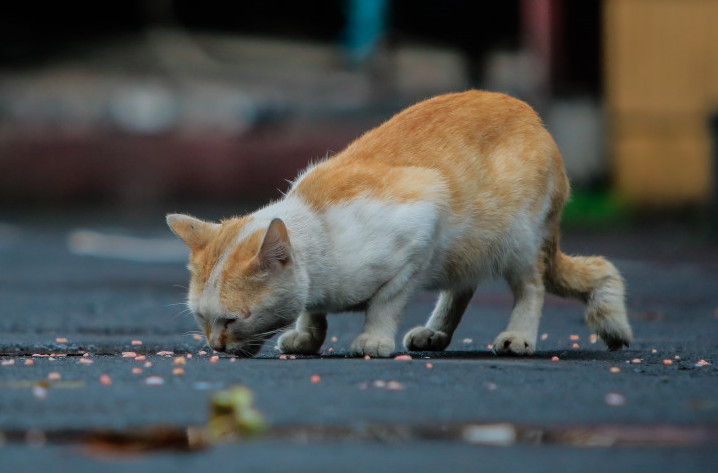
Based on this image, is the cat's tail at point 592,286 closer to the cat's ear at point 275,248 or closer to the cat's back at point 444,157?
the cat's back at point 444,157

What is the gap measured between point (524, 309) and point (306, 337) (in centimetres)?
93

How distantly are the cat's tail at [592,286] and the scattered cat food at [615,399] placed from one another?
Result: 1.70m

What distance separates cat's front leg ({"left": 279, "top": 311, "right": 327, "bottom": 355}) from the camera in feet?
18.4

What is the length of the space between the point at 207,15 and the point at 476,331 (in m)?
17.6

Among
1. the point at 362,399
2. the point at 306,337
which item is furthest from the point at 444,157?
the point at 362,399

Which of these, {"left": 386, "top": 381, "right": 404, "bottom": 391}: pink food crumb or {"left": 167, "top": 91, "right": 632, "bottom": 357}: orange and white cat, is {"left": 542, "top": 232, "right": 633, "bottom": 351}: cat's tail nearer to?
{"left": 167, "top": 91, "right": 632, "bottom": 357}: orange and white cat

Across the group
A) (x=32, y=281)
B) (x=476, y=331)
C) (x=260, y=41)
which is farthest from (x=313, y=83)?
(x=476, y=331)

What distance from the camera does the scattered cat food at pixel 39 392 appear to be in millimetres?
4078

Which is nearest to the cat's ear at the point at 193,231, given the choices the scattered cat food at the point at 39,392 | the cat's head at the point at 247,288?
the cat's head at the point at 247,288

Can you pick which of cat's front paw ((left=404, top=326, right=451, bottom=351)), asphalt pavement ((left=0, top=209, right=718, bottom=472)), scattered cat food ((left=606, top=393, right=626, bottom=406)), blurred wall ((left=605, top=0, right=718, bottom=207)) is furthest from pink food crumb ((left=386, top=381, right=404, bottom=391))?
blurred wall ((left=605, top=0, right=718, bottom=207))

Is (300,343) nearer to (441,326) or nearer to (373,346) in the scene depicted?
(373,346)

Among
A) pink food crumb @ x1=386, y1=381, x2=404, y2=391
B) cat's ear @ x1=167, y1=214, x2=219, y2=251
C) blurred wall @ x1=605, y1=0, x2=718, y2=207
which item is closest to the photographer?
pink food crumb @ x1=386, y1=381, x2=404, y2=391

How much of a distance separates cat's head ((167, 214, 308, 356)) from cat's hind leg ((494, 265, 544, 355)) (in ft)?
3.14

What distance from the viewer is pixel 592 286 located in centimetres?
598
